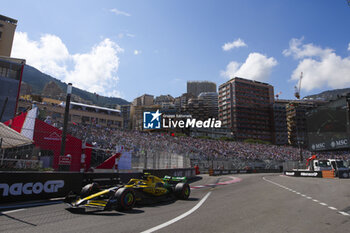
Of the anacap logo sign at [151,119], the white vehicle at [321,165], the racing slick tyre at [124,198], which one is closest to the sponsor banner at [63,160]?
the racing slick tyre at [124,198]

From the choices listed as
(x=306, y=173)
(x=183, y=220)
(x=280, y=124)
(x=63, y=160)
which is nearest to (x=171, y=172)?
(x=63, y=160)

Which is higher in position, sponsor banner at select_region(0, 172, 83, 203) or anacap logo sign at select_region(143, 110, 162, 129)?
anacap logo sign at select_region(143, 110, 162, 129)

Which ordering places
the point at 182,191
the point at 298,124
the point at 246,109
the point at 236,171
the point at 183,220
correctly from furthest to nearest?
the point at 298,124
the point at 246,109
the point at 236,171
the point at 182,191
the point at 183,220

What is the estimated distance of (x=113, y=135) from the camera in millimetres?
34500

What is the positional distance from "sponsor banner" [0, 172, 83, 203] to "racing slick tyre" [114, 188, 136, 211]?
10.9 feet

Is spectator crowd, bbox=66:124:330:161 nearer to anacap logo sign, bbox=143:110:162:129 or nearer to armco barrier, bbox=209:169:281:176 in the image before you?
armco barrier, bbox=209:169:281:176

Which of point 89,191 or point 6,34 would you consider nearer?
point 89,191

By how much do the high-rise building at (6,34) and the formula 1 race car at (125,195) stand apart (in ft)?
207

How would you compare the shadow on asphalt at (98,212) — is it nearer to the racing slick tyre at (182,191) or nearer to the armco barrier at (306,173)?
the racing slick tyre at (182,191)

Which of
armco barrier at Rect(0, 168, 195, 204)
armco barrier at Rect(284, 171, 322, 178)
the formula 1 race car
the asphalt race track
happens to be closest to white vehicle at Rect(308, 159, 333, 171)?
armco barrier at Rect(284, 171, 322, 178)

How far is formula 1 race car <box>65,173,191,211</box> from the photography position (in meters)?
6.62

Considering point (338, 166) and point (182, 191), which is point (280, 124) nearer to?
point (338, 166)

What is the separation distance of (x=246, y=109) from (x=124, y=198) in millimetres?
109726

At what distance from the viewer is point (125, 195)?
23.1ft
